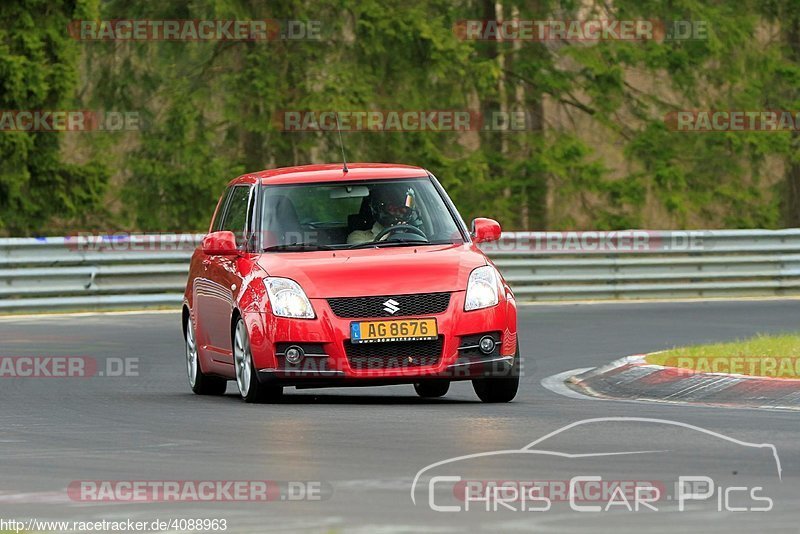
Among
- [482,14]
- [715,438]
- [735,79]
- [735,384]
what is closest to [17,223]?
[482,14]

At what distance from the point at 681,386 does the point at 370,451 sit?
4137 millimetres

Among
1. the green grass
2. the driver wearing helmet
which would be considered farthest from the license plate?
the green grass

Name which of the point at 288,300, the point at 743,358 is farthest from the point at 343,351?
the point at 743,358

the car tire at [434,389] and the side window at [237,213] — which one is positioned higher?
the side window at [237,213]

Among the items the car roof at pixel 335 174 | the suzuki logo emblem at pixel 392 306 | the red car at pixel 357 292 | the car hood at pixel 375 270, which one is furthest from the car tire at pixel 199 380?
the suzuki logo emblem at pixel 392 306

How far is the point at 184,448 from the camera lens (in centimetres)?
1033

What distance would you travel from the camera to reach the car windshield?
44.3 feet

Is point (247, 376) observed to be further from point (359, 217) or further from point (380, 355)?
point (359, 217)

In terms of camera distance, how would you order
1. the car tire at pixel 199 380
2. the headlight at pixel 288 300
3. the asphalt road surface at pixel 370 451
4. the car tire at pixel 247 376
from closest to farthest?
the asphalt road surface at pixel 370 451 < the headlight at pixel 288 300 < the car tire at pixel 247 376 < the car tire at pixel 199 380

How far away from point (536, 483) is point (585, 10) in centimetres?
2837

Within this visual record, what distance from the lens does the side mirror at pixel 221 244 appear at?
13594 mm

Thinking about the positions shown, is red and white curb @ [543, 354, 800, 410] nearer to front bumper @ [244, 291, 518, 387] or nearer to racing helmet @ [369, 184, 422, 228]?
front bumper @ [244, 291, 518, 387]

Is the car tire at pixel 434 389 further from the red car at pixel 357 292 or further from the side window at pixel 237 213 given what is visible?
the side window at pixel 237 213

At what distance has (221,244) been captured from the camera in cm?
1360
